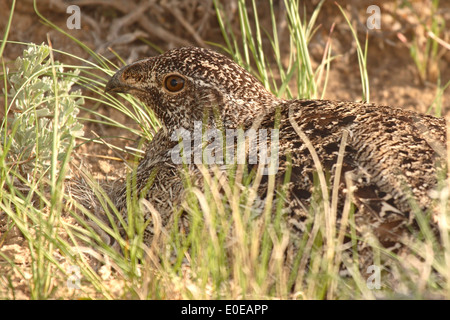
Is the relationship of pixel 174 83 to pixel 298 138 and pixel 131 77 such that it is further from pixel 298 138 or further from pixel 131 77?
pixel 298 138

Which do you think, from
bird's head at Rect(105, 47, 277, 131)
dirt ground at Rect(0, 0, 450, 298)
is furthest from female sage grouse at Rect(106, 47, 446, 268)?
dirt ground at Rect(0, 0, 450, 298)

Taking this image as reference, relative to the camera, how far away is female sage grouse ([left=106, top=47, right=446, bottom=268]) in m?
3.24

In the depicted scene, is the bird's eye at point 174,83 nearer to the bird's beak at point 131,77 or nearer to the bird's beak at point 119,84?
the bird's beak at point 131,77

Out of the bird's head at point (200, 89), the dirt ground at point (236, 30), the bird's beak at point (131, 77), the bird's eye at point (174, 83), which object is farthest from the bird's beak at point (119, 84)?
the dirt ground at point (236, 30)

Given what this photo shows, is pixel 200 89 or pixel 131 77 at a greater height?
pixel 131 77

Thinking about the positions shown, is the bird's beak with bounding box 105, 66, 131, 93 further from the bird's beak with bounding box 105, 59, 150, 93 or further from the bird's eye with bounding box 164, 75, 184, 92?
the bird's eye with bounding box 164, 75, 184, 92

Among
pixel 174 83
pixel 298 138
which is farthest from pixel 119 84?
pixel 298 138

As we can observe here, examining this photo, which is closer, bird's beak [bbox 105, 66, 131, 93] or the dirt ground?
bird's beak [bbox 105, 66, 131, 93]

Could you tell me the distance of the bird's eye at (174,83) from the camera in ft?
13.6

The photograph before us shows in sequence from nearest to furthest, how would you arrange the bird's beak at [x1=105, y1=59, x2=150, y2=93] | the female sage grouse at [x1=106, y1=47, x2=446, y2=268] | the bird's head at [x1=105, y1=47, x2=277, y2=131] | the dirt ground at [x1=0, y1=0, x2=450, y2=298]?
the female sage grouse at [x1=106, y1=47, x2=446, y2=268]
the bird's head at [x1=105, y1=47, x2=277, y2=131]
the bird's beak at [x1=105, y1=59, x2=150, y2=93]
the dirt ground at [x1=0, y1=0, x2=450, y2=298]

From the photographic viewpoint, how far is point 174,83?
417 centimetres

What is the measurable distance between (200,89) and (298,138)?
816 mm
